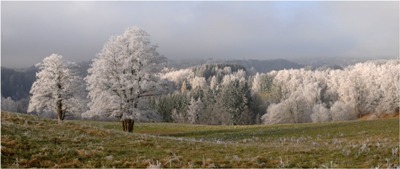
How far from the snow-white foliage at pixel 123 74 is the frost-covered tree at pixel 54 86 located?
1437 cm

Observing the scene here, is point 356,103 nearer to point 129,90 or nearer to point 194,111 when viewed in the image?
point 194,111

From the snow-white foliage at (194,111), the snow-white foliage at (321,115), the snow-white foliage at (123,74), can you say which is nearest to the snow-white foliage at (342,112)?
the snow-white foliage at (321,115)

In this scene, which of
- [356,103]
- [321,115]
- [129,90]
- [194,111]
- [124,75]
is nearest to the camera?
[124,75]

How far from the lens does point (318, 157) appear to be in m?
18.2

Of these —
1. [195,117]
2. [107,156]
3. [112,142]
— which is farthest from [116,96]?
[195,117]

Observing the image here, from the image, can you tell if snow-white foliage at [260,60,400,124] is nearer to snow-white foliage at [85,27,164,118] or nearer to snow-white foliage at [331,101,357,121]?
snow-white foliage at [331,101,357,121]

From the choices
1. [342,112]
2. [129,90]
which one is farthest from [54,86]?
[342,112]

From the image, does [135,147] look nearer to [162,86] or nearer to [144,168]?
[144,168]

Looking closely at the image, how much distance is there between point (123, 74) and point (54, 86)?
58.8ft

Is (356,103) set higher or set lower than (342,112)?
higher

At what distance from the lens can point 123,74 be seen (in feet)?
138

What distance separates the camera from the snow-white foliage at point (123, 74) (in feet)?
138

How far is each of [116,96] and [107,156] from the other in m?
25.6

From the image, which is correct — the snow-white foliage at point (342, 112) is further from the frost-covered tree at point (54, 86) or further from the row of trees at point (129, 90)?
the frost-covered tree at point (54, 86)
